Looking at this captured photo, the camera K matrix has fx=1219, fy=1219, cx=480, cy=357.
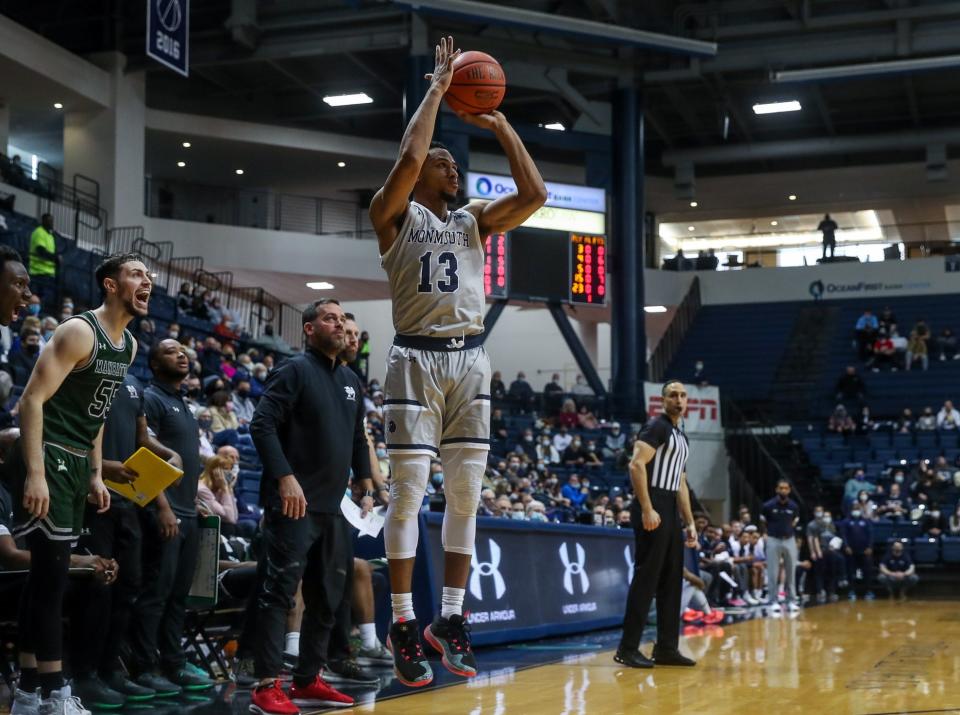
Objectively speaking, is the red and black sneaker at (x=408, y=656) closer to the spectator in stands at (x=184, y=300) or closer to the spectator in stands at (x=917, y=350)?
the spectator in stands at (x=184, y=300)

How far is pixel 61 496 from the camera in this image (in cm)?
464

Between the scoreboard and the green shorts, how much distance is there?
→ 53.3 ft

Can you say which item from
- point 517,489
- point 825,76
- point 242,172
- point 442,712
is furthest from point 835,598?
point 242,172

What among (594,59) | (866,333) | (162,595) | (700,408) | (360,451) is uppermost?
(594,59)

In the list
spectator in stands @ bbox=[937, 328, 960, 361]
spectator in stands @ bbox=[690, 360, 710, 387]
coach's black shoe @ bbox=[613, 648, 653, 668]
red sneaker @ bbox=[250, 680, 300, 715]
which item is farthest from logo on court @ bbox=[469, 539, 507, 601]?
spectator in stands @ bbox=[937, 328, 960, 361]

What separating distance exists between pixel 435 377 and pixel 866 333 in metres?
25.3

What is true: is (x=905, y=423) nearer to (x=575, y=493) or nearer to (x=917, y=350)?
(x=917, y=350)

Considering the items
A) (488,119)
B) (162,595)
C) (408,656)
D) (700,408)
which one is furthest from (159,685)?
(700,408)

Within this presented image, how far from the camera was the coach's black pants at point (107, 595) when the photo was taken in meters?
5.55

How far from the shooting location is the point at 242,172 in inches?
1197

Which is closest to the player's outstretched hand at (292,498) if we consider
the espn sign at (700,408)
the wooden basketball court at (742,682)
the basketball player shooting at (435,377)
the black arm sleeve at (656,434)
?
the basketball player shooting at (435,377)

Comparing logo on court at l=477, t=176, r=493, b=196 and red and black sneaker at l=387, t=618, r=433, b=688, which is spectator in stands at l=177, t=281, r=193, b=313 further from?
red and black sneaker at l=387, t=618, r=433, b=688

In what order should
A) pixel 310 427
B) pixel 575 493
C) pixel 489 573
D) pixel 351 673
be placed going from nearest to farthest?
pixel 310 427, pixel 351 673, pixel 489 573, pixel 575 493

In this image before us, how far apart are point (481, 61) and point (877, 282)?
90.6 ft
